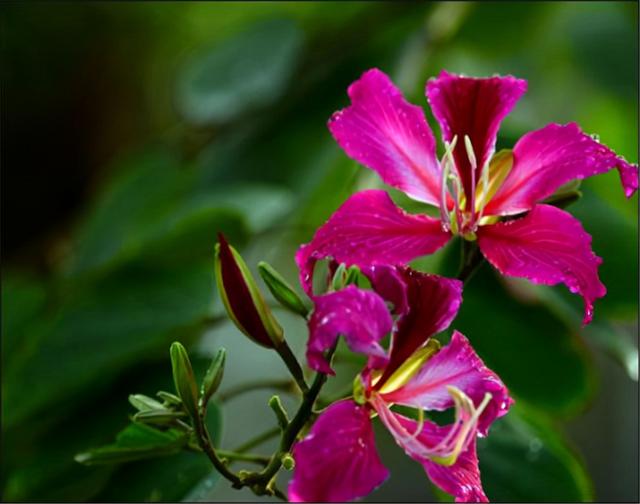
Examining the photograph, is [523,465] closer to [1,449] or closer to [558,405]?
[558,405]

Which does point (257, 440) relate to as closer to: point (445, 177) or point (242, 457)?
point (242, 457)

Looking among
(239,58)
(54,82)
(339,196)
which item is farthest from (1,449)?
(54,82)

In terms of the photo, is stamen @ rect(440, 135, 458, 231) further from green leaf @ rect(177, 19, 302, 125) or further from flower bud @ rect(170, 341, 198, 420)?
green leaf @ rect(177, 19, 302, 125)

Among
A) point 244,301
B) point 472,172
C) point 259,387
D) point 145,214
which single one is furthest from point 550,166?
point 145,214

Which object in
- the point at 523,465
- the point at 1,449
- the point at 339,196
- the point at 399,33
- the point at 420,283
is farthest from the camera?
the point at 399,33

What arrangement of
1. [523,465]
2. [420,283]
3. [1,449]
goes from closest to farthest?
[420,283]
[523,465]
[1,449]

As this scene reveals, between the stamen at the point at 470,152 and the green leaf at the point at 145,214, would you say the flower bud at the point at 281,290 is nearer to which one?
the stamen at the point at 470,152

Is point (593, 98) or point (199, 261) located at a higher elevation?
point (199, 261)
